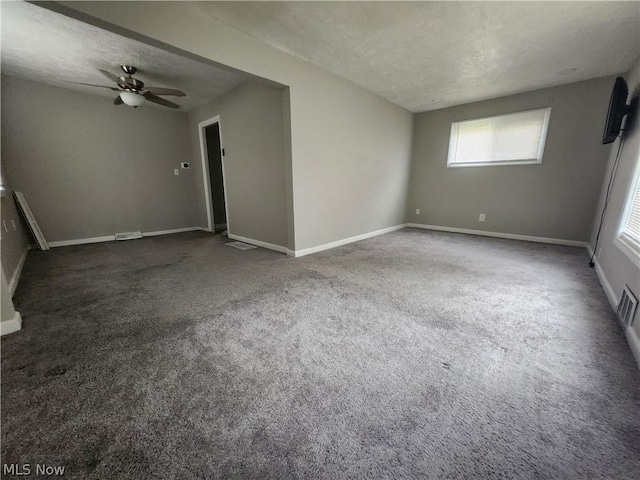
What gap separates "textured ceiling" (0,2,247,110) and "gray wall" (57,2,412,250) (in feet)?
1.49

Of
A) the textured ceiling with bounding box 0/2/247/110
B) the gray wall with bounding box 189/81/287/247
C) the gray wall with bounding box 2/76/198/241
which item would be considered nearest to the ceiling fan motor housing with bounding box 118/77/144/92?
the textured ceiling with bounding box 0/2/247/110

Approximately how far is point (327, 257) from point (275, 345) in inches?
74.2

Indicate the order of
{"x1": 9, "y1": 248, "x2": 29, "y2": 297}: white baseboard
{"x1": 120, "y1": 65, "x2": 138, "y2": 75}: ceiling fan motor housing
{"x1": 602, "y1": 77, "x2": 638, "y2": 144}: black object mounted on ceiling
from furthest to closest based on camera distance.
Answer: {"x1": 120, "y1": 65, "x2": 138, "y2": 75}: ceiling fan motor housing < {"x1": 602, "y1": 77, "x2": 638, "y2": 144}: black object mounted on ceiling < {"x1": 9, "y1": 248, "x2": 29, "y2": 297}: white baseboard

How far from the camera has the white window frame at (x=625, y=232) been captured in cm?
176

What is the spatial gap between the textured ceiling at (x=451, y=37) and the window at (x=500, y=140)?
0.61 m

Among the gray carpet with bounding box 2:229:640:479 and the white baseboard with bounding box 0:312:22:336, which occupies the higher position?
the white baseboard with bounding box 0:312:22:336

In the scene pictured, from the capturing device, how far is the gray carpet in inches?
33.5

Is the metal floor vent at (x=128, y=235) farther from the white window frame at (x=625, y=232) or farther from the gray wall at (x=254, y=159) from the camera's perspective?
the white window frame at (x=625, y=232)

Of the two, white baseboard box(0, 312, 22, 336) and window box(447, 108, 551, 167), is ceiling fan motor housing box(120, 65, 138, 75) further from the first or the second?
window box(447, 108, 551, 167)

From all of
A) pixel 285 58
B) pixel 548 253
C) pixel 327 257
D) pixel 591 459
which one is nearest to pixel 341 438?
pixel 591 459

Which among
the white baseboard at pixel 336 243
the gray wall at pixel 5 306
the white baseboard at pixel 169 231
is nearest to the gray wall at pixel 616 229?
the white baseboard at pixel 336 243

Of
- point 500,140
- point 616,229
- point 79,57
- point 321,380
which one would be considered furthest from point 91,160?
point 500,140

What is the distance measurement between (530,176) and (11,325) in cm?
648

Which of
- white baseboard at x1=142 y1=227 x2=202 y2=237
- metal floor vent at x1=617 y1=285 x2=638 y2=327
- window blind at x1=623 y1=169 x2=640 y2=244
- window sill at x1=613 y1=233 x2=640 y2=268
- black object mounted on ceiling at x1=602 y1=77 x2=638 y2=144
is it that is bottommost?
white baseboard at x1=142 y1=227 x2=202 y2=237
